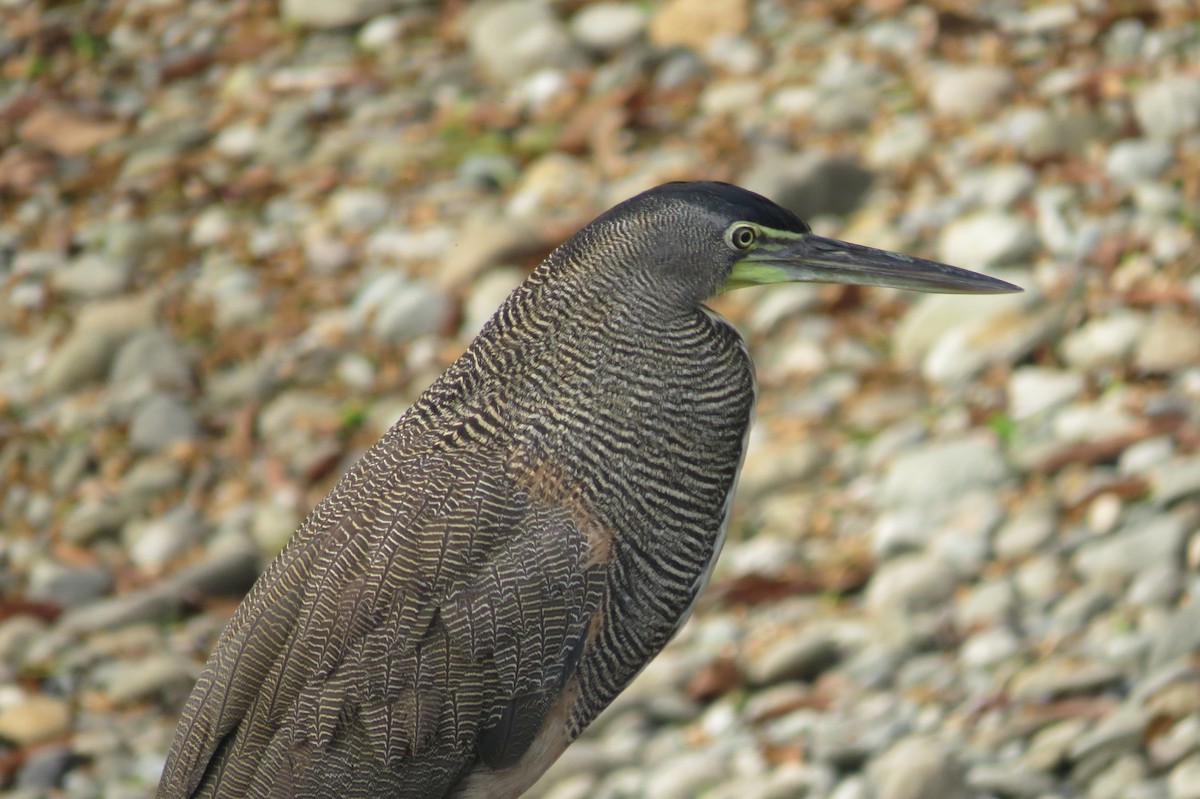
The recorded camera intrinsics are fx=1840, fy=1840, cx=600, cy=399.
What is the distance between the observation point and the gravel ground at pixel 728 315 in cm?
618

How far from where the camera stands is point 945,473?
22.5ft

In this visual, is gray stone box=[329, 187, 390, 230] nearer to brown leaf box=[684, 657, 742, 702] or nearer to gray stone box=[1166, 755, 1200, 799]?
brown leaf box=[684, 657, 742, 702]

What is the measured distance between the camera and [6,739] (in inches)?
280

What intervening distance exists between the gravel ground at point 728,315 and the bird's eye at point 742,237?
1997mm

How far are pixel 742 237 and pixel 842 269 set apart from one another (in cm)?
28

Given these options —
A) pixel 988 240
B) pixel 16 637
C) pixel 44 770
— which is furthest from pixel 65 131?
pixel 988 240

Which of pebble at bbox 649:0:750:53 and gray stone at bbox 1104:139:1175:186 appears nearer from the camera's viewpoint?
gray stone at bbox 1104:139:1175:186

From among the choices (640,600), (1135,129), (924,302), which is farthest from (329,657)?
(1135,129)

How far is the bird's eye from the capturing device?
14.4 feet

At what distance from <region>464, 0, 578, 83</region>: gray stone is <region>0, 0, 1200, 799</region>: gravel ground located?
24mm

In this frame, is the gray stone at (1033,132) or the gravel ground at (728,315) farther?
the gray stone at (1033,132)

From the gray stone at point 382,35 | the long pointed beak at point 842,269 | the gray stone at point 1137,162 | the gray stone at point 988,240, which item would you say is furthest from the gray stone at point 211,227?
the long pointed beak at point 842,269

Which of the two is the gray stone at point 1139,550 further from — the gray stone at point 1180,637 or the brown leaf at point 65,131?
the brown leaf at point 65,131

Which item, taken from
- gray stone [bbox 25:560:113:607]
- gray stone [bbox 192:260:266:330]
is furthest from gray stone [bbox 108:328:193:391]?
gray stone [bbox 25:560:113:607]
